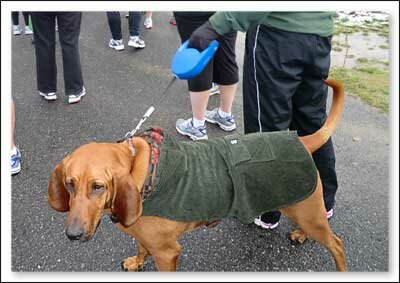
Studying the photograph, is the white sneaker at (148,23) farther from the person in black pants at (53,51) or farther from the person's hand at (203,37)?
the person's hand at (203,37)

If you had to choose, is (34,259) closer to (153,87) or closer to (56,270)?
(56,270)

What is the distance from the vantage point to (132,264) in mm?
2680

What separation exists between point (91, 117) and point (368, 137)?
296 cm

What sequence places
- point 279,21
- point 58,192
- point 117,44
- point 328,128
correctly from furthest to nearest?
point 117,44 < point 328,128 < point 279,21 < point 58,192

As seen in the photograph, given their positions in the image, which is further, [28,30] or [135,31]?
[28,30]

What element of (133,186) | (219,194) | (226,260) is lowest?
(226,260)

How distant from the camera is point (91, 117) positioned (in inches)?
169

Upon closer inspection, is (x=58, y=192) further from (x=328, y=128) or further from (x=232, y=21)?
(x=328, y=128)

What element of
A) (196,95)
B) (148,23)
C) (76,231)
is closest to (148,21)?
(148,23)

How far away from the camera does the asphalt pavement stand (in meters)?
2.79

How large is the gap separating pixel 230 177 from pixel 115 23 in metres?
4.11

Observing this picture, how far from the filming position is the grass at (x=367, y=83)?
4.94 meters

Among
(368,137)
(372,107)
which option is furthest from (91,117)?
(372,107)

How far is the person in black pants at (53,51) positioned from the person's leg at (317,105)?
2.61 metres
